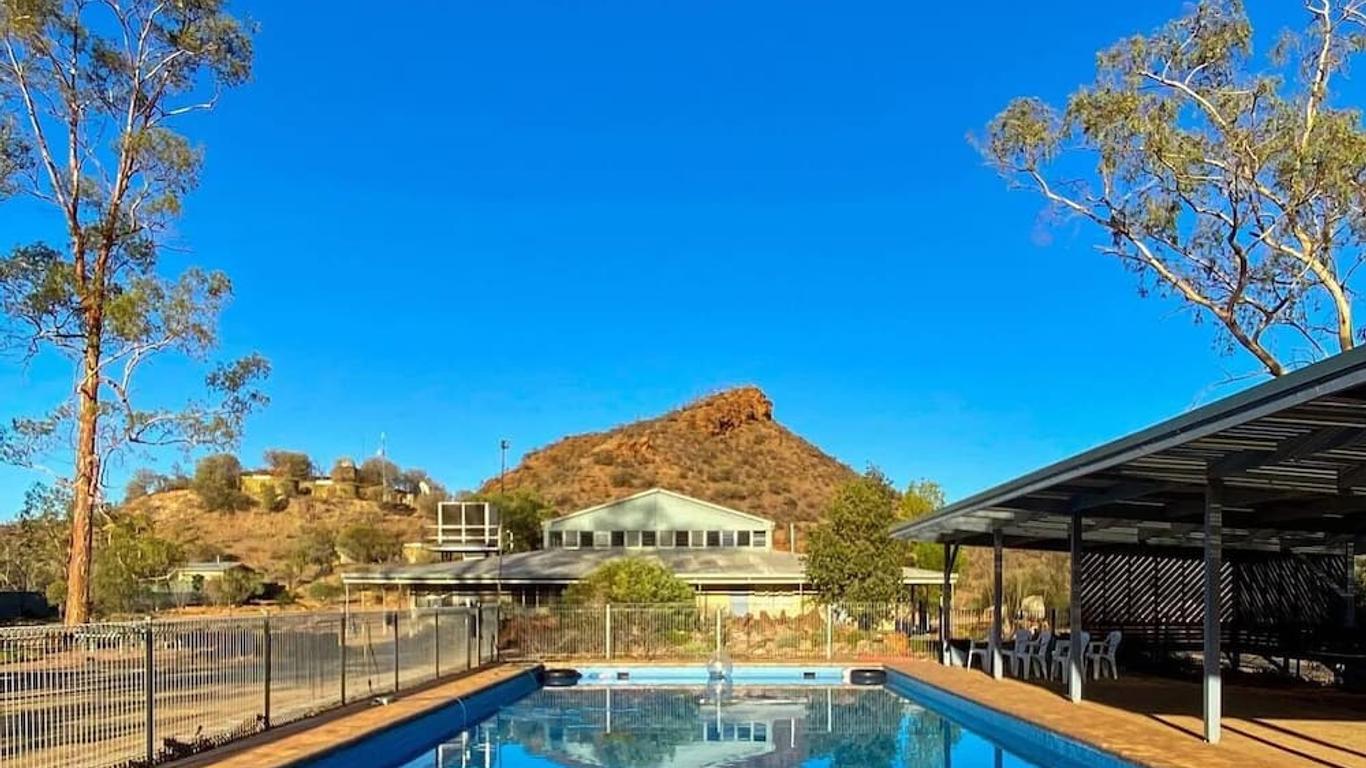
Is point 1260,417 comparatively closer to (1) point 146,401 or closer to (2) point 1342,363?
(2) point 1342,363

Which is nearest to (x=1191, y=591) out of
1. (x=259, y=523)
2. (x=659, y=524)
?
(x=659, y=524)

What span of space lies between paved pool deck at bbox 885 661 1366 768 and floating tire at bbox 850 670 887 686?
263 cm

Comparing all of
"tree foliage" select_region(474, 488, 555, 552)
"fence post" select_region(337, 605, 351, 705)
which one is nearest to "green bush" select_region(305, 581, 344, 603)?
"tree foliage" select_region(474, 488, 555, 552)

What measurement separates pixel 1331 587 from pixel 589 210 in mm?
23643

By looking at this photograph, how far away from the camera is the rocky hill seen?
67.0 m

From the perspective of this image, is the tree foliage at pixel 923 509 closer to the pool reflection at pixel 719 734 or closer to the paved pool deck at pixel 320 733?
the pool reflection at pixel 719 734

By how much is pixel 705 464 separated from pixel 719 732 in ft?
184

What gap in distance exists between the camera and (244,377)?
21969mm

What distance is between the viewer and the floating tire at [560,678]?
21156mm

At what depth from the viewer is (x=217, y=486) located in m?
72.1

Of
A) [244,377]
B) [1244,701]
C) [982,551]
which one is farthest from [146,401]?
[982,551]

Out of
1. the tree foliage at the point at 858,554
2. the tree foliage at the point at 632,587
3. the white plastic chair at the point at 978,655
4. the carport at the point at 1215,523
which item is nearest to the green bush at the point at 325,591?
the tree foliage at the point at 632,587

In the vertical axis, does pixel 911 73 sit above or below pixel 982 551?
above

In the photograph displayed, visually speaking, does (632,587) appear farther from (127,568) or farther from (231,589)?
(231,589)
